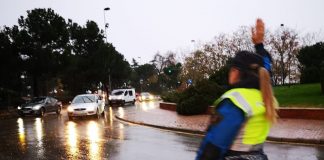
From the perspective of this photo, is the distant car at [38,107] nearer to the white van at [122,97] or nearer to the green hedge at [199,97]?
the green hedge at [199,97]

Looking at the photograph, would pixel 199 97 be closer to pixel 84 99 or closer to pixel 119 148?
pixel 84 99

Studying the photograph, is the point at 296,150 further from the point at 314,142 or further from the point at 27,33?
the point at 27,33

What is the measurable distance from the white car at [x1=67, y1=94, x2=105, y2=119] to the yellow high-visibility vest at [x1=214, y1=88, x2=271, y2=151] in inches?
867

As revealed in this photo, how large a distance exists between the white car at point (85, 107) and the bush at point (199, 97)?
5102mm

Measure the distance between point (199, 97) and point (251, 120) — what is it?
19.6 metres

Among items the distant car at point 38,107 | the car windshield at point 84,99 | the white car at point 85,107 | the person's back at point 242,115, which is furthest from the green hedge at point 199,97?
the person's back at point 242,115

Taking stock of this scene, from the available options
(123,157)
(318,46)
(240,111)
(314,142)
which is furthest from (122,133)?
(318,46)

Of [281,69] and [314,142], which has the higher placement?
[281,69]

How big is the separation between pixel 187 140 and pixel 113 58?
56.6 m

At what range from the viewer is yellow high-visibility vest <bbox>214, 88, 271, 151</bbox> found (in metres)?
2.75

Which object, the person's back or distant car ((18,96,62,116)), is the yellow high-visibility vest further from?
distant car ((18,96,62,116))

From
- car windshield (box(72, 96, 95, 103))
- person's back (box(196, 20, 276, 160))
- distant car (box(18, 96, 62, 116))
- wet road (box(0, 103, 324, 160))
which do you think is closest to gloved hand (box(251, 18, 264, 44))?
person's back (box(196, 20, 276, 160))

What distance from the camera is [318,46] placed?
44844 mm

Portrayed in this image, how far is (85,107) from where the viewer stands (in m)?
24.3
